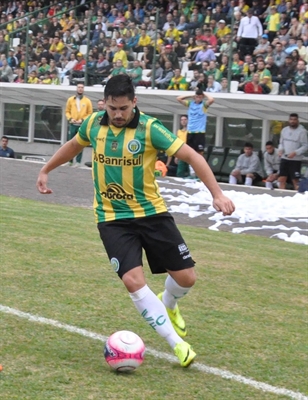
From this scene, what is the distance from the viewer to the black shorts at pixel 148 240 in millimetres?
5316

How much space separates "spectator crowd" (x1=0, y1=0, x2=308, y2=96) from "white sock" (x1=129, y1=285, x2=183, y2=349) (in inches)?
619

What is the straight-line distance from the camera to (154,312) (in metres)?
5.25

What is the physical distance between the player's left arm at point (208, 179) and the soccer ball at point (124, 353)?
1038mm

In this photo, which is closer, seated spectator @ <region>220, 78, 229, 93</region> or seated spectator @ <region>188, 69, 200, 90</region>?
seated spectator @ <region>220, 78, 229, 93</region>

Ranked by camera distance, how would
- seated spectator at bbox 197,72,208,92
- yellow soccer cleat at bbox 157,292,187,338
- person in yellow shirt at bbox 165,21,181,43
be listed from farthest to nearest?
1. person in yellow shirt at bbox 165,21,181,43
2. seated spectator at bbox 197,72,208,92
3. yellow soccer cleat at bbox 157,292,187,338

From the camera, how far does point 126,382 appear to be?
489cm

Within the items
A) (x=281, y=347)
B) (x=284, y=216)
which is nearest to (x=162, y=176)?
(x=284, y=216)

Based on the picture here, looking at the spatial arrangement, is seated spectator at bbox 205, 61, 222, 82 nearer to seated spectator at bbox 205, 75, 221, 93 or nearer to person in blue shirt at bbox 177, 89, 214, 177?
seated spectator at bbox 205, 75, 221, 93

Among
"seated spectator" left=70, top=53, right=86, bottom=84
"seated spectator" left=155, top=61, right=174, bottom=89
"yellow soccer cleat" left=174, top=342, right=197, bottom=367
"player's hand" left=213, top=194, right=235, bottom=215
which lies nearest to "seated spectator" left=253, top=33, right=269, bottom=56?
"seated spectator" left=155, top=61, right=174, bottom=89

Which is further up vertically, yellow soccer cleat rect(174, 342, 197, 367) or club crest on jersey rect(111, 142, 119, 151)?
club crest on jersey rect(111, 142, 119, 151)

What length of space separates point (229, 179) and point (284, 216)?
7.78m

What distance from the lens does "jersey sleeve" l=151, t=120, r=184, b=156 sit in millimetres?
5344

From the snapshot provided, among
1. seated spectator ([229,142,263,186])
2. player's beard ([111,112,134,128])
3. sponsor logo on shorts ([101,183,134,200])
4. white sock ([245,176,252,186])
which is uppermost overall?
player's beard ([111,112,134,128])

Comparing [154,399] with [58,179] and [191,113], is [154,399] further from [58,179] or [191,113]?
[191,113]
